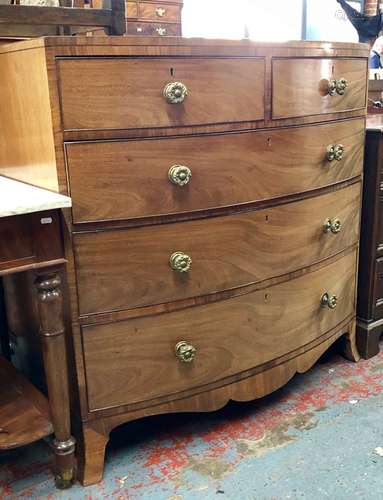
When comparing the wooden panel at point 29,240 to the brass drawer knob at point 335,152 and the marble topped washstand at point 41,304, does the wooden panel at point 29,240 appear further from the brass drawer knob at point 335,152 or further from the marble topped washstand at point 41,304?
the brass drawer knob at point 335,152

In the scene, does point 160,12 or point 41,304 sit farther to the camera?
point 160,12

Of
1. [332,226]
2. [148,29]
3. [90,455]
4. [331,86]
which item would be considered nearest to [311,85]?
[331,86]

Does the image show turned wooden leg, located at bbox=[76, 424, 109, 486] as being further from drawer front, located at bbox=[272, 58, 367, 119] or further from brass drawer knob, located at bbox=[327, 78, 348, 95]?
brass drawer knob, located at bbox=[327, 78, 348, 95]

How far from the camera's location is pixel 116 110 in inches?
47.1

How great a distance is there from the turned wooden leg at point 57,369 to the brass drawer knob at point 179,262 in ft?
0.89

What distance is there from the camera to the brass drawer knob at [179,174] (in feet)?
4.18

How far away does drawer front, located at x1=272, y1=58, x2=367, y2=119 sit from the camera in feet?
4.62

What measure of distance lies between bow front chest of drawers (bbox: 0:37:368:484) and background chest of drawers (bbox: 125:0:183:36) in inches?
56.4

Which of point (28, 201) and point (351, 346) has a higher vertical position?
point (28, 201)

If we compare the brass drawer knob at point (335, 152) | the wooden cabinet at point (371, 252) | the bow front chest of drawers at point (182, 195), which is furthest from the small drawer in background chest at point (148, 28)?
the brass drawer knob at point (335, 152)

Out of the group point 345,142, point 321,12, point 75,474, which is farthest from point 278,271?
point 321,12

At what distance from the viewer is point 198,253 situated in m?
1.37

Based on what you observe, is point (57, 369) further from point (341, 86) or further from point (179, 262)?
point (341, 86)

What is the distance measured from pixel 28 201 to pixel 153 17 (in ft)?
6.50
